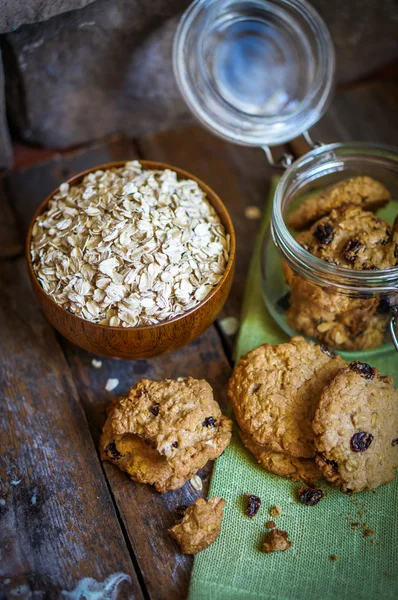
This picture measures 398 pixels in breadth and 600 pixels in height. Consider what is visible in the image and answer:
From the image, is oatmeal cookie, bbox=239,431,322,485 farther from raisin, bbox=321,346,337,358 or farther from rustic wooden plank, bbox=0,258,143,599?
rustic wooden plank, bbox=0,258,143,599

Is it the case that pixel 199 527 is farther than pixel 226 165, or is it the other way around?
pixel 226 165

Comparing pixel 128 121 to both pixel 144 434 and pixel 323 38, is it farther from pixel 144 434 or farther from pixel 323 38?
pixel 144 434

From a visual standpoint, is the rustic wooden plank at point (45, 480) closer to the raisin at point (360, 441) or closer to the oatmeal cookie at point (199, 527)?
the oatmeal cookie at point (199, 527)

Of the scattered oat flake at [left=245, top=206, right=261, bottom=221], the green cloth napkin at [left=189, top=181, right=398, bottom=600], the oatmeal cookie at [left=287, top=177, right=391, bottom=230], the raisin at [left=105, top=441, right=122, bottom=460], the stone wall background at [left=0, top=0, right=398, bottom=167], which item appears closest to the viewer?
the green cloth napkin at [left=189, top=181, right=398, bottom=600]

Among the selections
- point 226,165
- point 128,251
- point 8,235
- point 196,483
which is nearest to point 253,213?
point 226,165

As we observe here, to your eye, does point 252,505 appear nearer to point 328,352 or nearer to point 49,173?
point 328,352

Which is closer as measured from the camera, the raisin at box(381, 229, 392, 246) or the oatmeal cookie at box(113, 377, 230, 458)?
the oatmeal cookie at box(113, 377, 230, 458)

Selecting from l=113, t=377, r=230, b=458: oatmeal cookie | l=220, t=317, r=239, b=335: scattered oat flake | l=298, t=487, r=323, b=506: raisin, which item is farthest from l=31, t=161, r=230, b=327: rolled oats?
l=298, t=487, r=323, b=506: raisin
